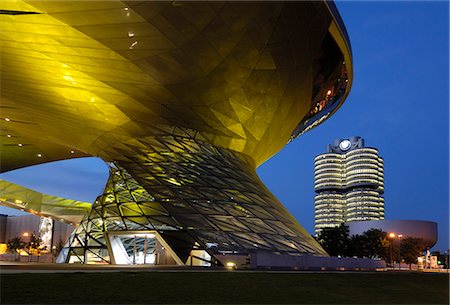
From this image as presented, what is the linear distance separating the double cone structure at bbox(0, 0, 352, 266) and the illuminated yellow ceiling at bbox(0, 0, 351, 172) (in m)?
0.08

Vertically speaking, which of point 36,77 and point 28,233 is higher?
point 36,77

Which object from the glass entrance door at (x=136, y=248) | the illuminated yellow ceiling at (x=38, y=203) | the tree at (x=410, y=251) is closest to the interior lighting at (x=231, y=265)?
the glass entrance door at (x=136, y=248)

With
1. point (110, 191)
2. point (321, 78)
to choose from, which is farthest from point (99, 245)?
point (321, 78)

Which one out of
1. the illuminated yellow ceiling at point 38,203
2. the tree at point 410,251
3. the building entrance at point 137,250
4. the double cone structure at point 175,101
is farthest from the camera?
the tree at point 410,251

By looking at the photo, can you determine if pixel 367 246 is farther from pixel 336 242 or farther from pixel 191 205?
pixel 191 205

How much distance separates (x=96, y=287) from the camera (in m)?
11.4

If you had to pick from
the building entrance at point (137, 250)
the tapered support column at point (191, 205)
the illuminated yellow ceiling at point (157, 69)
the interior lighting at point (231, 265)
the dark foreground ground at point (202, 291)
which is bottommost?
the dark foreground ground at point (202, 291)

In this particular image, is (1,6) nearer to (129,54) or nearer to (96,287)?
(129,54)

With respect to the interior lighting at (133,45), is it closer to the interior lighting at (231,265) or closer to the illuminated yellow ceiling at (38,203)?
the interior lighting at (231,265)

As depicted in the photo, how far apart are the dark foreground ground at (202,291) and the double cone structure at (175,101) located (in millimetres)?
9007

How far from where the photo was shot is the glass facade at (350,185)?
176m

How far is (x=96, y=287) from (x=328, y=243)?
62.0m

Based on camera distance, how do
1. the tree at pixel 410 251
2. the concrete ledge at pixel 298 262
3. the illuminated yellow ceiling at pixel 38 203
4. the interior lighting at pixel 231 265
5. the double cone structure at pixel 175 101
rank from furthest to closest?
the tree at pixel 410 251 < the illuminated yellow ceiling at pixel 38 203 < the interior lighting at pixel 231 265 < the concrete ledge at pixel 298 262 < the double cone structure at pixel 175 101

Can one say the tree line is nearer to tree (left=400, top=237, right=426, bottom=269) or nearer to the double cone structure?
tree (left=400, top=237, right=426, bottom=269)
